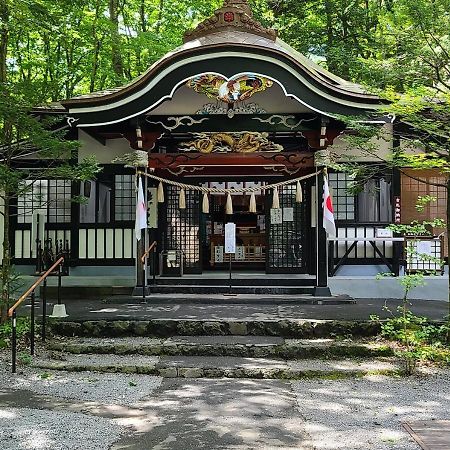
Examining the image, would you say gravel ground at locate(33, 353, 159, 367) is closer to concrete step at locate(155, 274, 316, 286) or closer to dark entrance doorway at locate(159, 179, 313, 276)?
concrete step at locate(155, 274, 316, 286)

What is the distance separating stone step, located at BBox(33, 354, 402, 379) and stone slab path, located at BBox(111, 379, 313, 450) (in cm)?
20

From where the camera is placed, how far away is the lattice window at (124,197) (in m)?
12.6

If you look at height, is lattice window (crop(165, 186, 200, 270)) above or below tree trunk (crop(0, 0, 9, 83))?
below

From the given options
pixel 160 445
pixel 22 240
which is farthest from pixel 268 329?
pixel 22 240

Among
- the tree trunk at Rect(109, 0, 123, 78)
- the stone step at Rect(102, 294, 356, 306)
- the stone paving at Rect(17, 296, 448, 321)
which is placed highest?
the tree trunk at Rect(109, 0, 123, 78)

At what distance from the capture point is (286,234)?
12.3 meters

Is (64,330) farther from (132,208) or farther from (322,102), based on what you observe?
(322,102)

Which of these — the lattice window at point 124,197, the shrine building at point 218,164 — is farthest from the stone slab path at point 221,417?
the lattice window at point 124,197

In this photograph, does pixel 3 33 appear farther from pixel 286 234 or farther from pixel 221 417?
pixel 221 417

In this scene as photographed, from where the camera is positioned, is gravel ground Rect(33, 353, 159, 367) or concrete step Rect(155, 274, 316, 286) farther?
concrete step Rect(155, 274, 316, 286)

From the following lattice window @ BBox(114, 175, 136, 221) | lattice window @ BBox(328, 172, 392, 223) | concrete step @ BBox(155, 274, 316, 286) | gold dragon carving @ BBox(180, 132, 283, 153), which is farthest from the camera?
lattice window @ BBox(114, 175, 136, 221)

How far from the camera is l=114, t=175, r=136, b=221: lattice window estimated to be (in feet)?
41.5

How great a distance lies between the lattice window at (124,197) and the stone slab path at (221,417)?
21.3 feet

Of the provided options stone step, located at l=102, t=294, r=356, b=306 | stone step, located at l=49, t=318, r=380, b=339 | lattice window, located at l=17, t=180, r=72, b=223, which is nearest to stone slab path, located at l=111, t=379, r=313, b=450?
stone step, located at l=49, t=318, r=380, b=339
